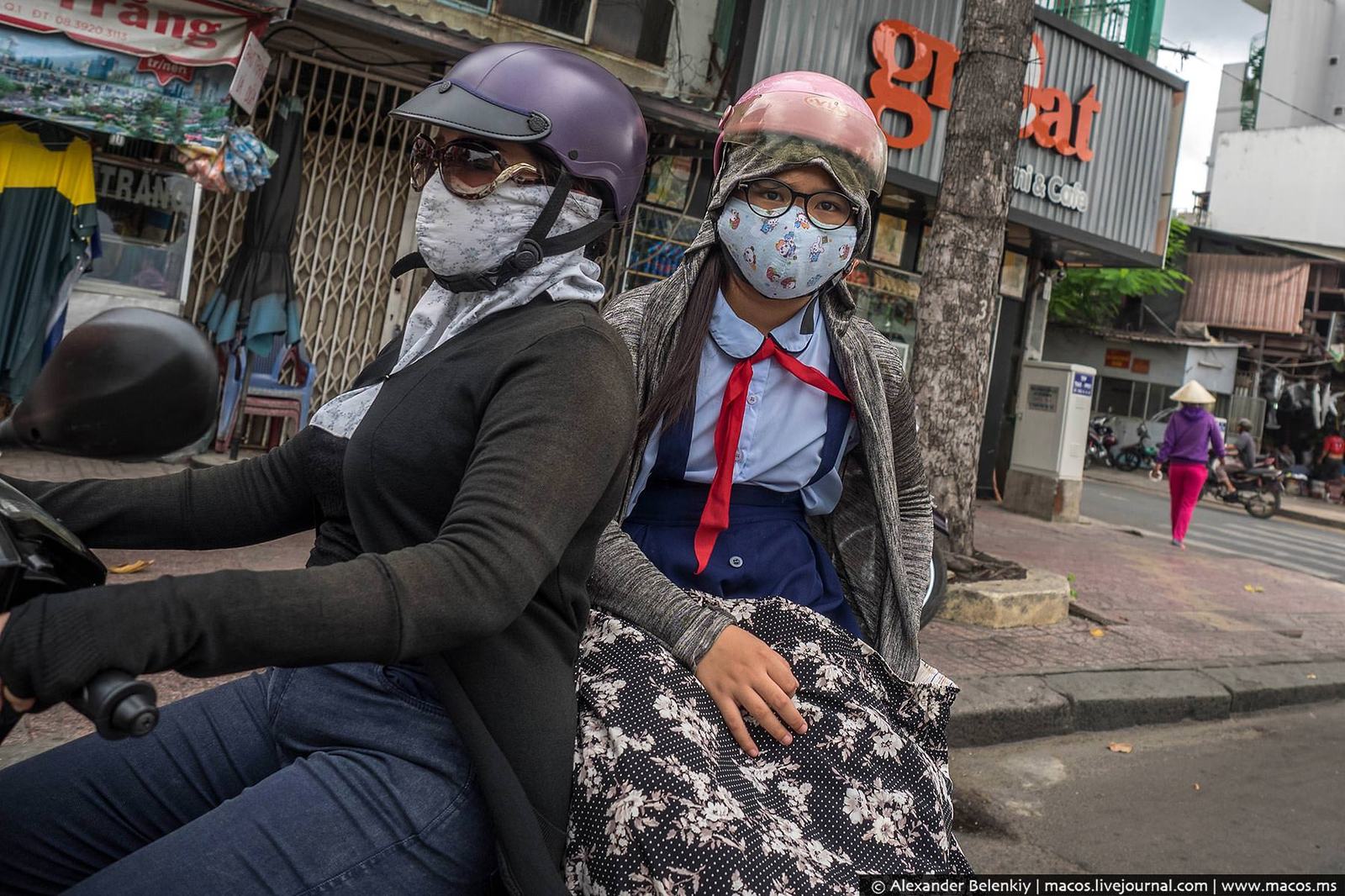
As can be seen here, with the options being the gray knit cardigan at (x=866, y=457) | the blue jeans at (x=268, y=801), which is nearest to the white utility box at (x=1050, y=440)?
the gray knit cardigan at (x=866, y=457)

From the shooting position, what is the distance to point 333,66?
7.87 metres

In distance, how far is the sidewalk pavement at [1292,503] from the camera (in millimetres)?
20078

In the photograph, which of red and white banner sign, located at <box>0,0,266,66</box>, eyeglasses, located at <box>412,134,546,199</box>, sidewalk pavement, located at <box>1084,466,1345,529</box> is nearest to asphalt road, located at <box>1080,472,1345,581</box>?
sidewalk pavement, located at <box>1084,466,1345,529</box>

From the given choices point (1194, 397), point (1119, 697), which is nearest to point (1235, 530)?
point (1194, 397)

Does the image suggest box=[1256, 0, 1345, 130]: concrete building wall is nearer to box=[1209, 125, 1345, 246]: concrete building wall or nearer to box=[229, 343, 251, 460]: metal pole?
box=[1209, 125, 1345, 246]: concrete building wall

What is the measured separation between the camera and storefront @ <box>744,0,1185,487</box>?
32.0 ft

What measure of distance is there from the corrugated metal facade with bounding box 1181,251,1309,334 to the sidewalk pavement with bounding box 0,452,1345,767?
68.1 ft

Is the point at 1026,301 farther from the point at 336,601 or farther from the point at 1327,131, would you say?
the point at 1327,131

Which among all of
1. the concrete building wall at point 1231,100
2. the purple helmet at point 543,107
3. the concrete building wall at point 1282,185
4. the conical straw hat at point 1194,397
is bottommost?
the purple helmet at point 543,107

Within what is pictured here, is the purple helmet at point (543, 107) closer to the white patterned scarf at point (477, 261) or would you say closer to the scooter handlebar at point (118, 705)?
the white patterned scarf at point (477, 261)

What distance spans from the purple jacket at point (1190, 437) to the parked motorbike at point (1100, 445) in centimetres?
1462

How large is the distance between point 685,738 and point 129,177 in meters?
6.88

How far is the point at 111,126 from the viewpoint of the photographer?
6246mm

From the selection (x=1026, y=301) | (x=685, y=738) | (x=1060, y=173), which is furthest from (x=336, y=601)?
(x=1026, y=301)
